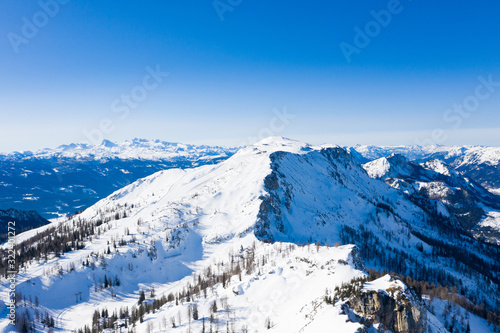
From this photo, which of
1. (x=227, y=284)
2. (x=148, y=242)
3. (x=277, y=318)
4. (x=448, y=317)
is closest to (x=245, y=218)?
(x=148, y=242)

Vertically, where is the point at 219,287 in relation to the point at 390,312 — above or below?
below

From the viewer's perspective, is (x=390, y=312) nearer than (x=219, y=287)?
Yes

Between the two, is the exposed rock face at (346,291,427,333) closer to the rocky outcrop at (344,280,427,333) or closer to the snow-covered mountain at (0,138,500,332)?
the rocky outcrop at (344,280,427,333)

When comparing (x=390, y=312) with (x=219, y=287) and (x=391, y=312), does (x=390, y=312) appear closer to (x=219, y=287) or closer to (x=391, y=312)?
(x=391, y=312)

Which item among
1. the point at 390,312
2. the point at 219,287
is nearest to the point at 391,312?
the point at 390,312

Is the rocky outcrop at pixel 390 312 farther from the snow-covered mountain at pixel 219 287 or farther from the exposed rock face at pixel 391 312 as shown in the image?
the snow-covered mountain at pixel 219 287

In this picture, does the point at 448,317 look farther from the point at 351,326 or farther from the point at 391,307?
the point at 351,326

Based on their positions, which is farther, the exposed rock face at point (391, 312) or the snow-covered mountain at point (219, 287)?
the snow-covered mountain at point (219, 287)

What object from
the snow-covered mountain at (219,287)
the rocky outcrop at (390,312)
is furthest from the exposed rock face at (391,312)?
the snow-covered mountain at (219,287)
